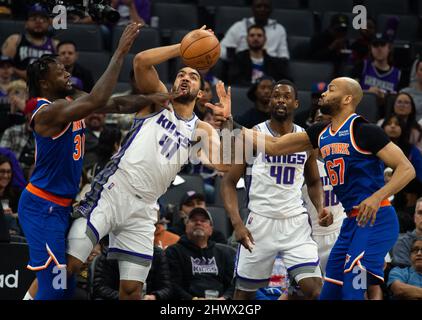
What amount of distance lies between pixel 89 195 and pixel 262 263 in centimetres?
175

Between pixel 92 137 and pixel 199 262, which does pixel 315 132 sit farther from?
pixel 92 137

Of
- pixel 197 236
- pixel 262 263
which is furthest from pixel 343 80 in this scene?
pixel 197 236

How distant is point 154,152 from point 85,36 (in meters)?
5.47

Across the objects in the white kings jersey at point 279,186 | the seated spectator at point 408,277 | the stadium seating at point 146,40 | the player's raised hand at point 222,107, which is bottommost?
the seated spectator at point 408,277

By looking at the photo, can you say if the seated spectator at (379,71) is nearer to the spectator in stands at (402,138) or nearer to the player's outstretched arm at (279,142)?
the spectator in stands at (402,138)

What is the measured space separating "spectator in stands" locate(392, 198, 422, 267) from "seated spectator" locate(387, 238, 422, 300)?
0.27 metres

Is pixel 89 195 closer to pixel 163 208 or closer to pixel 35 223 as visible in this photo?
pixel 35 223

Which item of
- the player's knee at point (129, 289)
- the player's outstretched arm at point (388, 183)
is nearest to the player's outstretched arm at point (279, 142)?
the player's outstretched arm at point (388, 183)

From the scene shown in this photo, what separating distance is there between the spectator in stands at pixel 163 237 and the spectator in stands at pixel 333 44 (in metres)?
3.97

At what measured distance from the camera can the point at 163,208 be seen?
11125mm

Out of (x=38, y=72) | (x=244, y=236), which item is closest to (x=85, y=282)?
(x=244, y=236)

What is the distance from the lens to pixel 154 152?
8195mm

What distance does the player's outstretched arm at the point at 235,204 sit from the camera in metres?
8.62

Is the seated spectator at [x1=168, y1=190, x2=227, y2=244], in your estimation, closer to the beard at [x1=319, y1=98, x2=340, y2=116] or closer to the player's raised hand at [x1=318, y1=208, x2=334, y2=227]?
the player's raised hand at [x1=318, y1=208, x2=334, y2=227]
